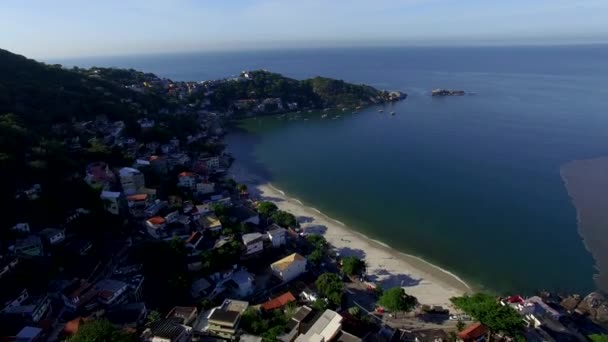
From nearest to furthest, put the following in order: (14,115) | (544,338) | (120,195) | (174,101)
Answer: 1. (544,338)
2. (120,195)
3. (14,115)
4. (174,101)

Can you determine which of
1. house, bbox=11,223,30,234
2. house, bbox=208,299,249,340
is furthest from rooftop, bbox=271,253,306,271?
house, bbox=11,223,30,234

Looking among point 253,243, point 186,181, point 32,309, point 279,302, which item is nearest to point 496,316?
point 279,302

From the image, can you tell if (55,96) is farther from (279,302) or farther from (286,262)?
(279,302)

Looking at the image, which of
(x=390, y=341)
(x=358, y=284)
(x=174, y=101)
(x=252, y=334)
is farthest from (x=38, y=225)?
(x=174, y=101)

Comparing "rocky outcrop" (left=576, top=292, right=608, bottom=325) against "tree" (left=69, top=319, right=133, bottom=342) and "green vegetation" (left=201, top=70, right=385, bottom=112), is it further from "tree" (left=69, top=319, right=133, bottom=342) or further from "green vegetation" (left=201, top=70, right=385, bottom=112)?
"green vegetation" (left=201, top=70, right=385, bottom=112)

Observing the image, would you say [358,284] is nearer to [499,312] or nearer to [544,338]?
[499,312]

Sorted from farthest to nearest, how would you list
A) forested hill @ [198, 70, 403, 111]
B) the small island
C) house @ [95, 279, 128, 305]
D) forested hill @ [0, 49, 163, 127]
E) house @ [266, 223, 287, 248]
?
the small island
forested hill @ [198, 70, 403, 111]
forested hill @ [0, 49, 163, 127]
house @ [266, 223, 287, 248]
house @ [95, 279, 128, 305]
